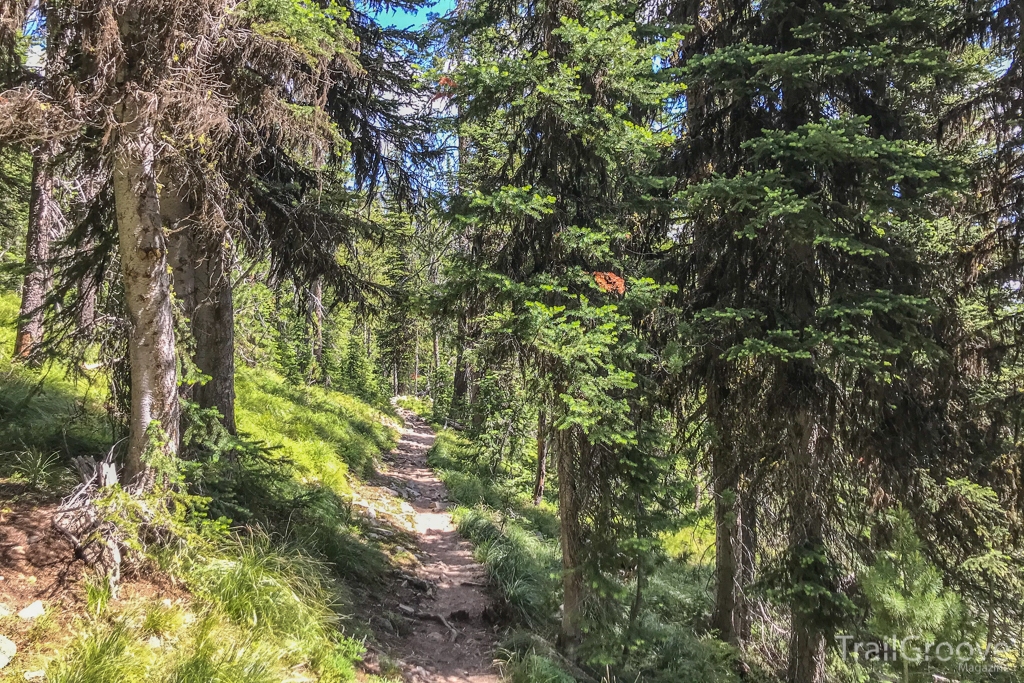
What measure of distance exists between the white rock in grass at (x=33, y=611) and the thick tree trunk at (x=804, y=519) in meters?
6.39

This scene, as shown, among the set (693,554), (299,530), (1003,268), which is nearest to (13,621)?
(299,530)

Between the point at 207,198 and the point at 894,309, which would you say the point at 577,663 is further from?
the point at 207,198

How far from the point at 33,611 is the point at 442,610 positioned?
4563 mm

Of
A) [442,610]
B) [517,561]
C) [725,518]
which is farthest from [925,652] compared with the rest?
[442,610]

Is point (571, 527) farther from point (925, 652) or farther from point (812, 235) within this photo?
point (925, 652)

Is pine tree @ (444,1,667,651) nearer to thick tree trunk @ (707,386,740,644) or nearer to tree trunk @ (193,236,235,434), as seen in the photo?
thick tree trunk @ (707,386,740,644)

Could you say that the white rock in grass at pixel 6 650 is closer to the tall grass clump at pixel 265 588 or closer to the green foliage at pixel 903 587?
the tall grass clump at pixel 265 588

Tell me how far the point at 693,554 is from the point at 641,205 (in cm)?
1096

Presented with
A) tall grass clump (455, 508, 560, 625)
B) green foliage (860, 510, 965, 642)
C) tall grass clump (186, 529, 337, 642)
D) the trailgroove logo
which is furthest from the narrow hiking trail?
green foliage (860, 510, 965, 642)

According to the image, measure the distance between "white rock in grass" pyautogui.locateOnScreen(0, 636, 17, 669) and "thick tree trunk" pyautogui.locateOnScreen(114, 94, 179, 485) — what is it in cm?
132

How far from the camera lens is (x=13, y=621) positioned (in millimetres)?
3088

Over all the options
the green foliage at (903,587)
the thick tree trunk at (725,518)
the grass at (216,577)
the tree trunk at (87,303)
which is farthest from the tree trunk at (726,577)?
the tree trunk at (87,303)

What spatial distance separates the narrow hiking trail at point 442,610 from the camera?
5570mm

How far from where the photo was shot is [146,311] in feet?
13.5
